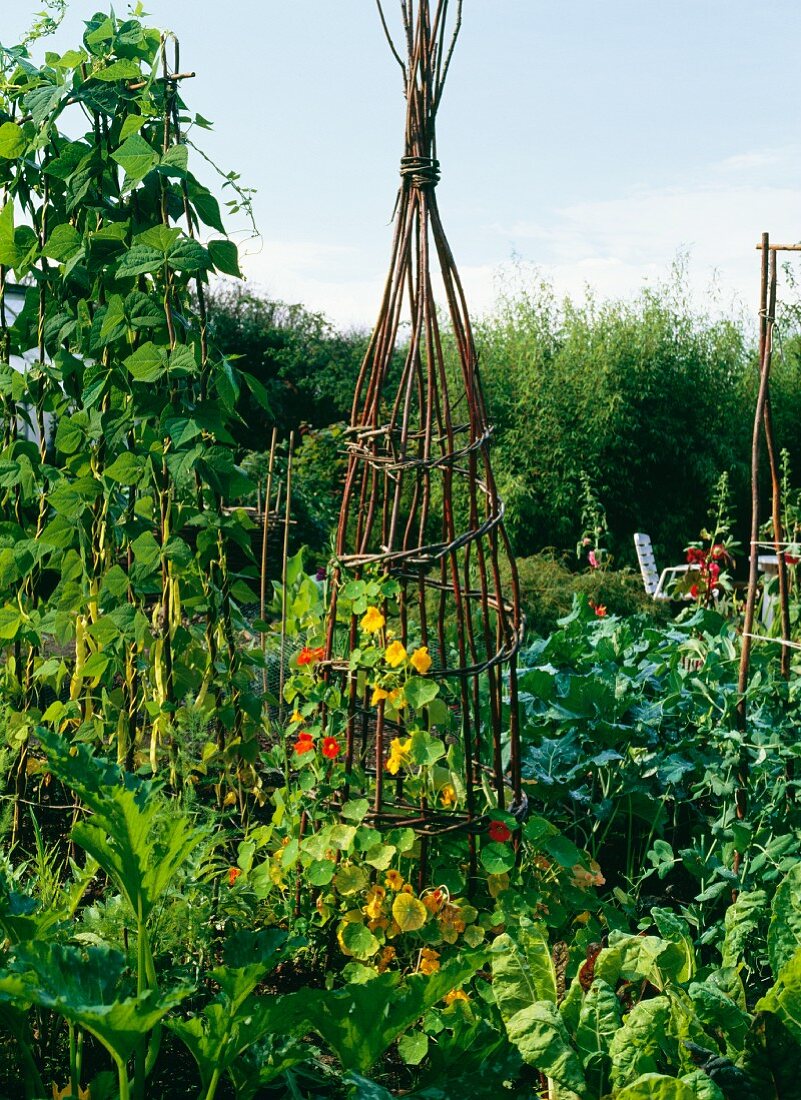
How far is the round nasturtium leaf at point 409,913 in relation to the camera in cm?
184

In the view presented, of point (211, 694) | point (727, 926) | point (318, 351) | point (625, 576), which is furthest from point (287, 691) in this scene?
point (318, 351)

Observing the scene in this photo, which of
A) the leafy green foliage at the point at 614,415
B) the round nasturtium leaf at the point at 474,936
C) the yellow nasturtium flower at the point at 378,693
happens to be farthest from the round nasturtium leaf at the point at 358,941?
the leafy green foliage at the point at 614,415

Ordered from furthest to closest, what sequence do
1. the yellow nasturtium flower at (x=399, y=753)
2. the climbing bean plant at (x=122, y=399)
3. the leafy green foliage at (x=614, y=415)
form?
the leafy green foliage at (x=614, y=415) < the climbing bean plant at (x=122, y=399) < the yellow nasturtium flower at (x=399, y=753)

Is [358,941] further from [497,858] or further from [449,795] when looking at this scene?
[449,795]

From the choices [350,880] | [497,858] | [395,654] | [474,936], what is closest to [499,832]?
[497,858]

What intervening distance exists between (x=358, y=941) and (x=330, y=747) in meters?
0.35

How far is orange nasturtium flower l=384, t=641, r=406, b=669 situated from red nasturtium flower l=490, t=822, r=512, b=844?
37 centimetres

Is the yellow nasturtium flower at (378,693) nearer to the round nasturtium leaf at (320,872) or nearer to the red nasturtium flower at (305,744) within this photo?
the red nasturtium flower at (305,744)

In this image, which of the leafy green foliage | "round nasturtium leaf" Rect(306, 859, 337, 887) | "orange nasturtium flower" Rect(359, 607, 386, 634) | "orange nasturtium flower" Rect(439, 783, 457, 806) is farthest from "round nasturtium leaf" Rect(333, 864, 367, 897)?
the leafy green foliage

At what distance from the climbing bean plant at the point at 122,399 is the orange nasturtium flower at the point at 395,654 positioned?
48cm

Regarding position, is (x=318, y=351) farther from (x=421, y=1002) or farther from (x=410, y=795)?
(x=421, y=1002)

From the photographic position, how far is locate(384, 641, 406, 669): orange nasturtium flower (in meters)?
1.88

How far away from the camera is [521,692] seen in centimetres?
269

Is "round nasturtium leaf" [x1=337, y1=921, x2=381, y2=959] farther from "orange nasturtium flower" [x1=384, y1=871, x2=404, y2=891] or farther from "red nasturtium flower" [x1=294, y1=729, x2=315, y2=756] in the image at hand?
"red nasturtium flower" [x1=294, y1=729, x2=315, y2=756]
